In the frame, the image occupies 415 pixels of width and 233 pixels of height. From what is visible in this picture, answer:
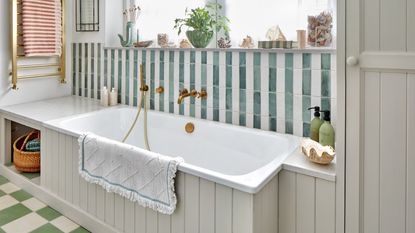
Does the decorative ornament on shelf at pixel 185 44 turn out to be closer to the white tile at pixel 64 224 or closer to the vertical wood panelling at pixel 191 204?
the vertical wood panelling at pixel 191 204

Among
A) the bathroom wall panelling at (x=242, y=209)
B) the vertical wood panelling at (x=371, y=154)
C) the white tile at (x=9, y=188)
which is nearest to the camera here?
the vertical wood panelling at (x=371, y=154)

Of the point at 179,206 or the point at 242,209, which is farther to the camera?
the point at 179,206

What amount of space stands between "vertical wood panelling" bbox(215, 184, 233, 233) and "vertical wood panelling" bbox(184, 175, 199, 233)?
0.38ft

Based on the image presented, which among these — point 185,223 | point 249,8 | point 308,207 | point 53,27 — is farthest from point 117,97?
point 308,207

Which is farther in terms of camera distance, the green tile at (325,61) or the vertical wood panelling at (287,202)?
the green tile at (325,61)

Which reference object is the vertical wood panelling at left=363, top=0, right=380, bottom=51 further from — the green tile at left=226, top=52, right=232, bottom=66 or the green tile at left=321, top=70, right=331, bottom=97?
the green tile at left=226, top=52, right=232, bottom=66

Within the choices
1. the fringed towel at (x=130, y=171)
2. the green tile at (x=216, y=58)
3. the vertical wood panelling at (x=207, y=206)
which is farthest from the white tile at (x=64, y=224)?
the green tile at (x=216, y=58)

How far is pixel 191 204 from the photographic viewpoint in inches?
60.8

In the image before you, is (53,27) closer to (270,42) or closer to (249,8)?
(249,8)

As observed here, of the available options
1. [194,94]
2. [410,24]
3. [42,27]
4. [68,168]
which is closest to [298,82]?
[194,94]

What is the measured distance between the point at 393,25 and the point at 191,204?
112cm

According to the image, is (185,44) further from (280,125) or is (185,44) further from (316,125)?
(316,125)

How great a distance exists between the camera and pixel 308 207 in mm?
1507

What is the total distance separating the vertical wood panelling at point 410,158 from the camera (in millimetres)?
1210
